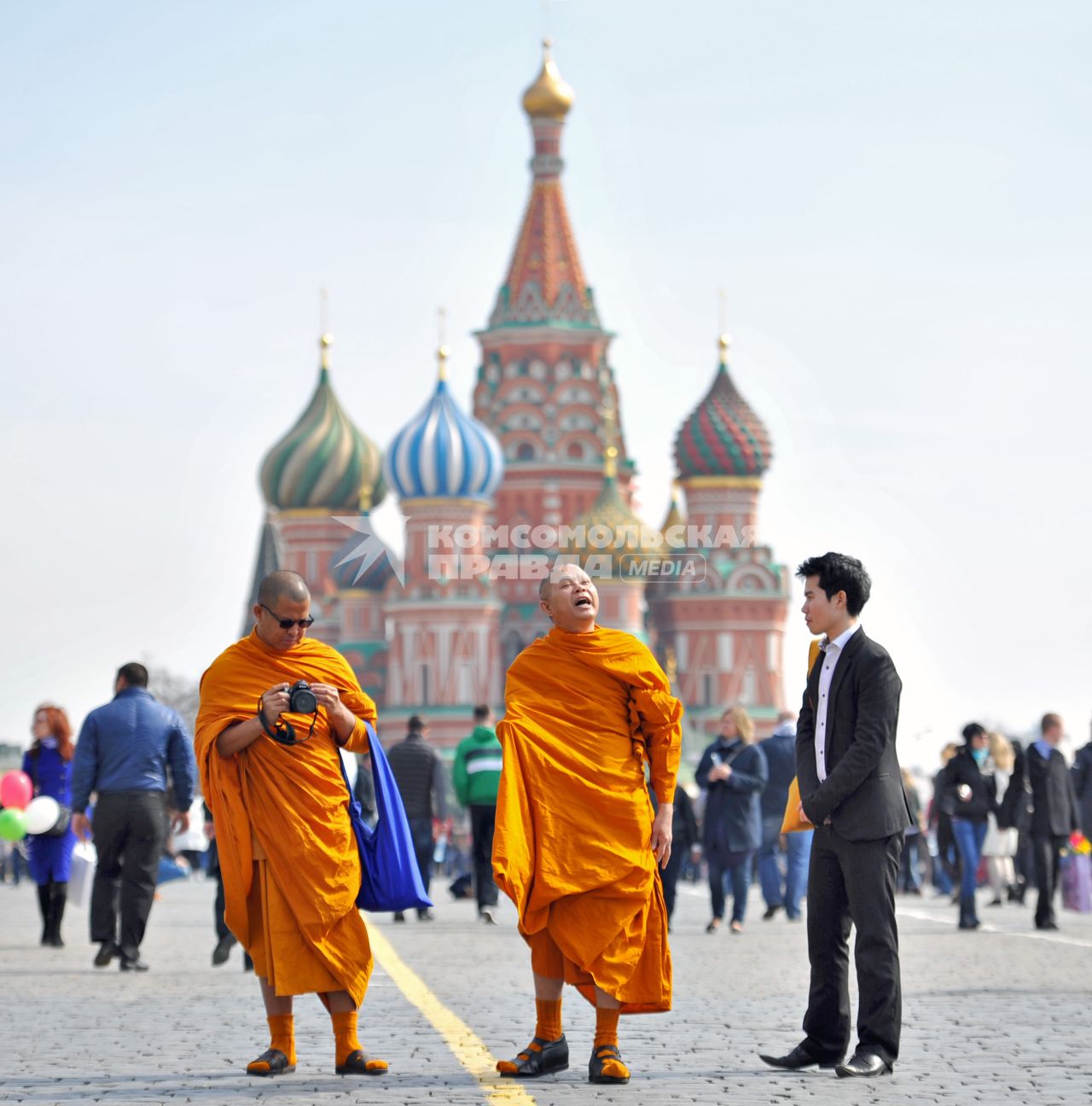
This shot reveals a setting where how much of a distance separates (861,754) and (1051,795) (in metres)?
9.15

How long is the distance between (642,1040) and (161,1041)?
171cm

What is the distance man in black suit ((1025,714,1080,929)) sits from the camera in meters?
17.2

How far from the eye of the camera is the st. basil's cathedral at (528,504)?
290 feet

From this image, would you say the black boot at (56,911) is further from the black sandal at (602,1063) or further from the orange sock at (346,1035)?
the black sandal at (602,1063)

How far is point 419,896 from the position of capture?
859 centimetres

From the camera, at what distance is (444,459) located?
3469 inches

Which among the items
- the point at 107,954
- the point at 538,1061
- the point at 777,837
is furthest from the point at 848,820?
the point at 777,837

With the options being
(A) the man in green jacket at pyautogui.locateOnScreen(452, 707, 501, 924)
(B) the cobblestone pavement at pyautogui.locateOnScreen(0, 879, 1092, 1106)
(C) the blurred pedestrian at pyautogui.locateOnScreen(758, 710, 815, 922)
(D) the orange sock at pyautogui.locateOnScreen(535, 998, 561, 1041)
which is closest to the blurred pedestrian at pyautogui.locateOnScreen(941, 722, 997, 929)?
(C) the blurred pedestrian at pyautogui.locateOnScreen(758, 710, 815, 922)

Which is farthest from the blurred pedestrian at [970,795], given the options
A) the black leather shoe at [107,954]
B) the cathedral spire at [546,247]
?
the cathedral spire at [546,247]

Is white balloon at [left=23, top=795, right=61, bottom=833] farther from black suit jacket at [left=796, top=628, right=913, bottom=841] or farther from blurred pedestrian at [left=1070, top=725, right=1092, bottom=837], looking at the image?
black suit jacket at [left=796, top=628, right=913, bottom=841]

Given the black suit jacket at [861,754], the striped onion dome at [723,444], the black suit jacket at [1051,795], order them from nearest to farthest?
the black suit jacket at [861,754]
the black suit jacket at [1051,795]
the striped onion dome at [723,444]

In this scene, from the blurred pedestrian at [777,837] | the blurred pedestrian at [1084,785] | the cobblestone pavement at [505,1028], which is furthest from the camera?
the blurred pedestrian at [777,837]

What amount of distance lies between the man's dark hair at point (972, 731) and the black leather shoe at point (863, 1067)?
9.72 meters

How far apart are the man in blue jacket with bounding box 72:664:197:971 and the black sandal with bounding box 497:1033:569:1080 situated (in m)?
5.56
